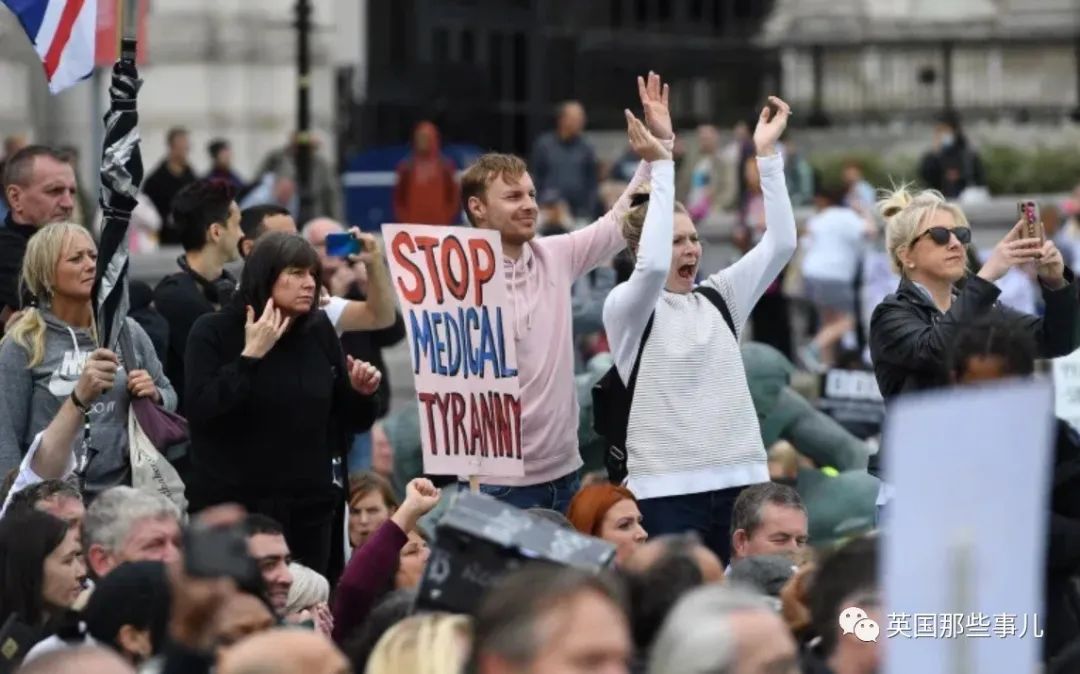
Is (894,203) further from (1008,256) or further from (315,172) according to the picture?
(315,172)

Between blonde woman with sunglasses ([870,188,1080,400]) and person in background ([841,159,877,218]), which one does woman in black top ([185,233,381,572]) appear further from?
person in background ([841,159,877,218])

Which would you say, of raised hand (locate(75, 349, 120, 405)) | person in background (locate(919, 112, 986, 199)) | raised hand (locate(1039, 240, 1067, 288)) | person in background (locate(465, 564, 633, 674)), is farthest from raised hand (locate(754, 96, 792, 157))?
person in background (locate(919, 112, 986, 199))

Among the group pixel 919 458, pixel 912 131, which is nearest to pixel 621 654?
pixel 919 458

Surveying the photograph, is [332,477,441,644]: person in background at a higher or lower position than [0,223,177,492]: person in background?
lower

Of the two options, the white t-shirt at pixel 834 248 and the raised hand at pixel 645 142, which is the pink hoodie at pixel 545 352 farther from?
the white t-shirt at pixel 834 248

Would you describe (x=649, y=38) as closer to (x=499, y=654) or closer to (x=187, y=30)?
(x=187, y=30)

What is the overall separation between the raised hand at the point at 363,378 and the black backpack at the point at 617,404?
686mm

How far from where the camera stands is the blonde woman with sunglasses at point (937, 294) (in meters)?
8.35

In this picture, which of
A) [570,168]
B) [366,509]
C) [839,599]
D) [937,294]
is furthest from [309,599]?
[570,168]

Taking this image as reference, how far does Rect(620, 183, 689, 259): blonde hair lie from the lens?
909 cm

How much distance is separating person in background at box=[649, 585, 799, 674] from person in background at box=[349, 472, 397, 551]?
3853mm

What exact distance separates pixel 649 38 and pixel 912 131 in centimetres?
367

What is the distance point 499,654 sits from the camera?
535 cm

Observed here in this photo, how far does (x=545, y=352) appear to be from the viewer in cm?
916
